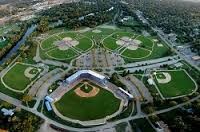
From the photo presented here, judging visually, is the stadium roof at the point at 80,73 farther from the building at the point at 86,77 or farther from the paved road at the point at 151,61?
the paved road at the point at 151,61

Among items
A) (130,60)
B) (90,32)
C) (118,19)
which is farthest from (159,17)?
(130,60)

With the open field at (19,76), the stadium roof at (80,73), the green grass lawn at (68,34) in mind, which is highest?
the stadium roof at (80,73)

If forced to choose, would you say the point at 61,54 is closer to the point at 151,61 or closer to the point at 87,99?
the point at 87,99

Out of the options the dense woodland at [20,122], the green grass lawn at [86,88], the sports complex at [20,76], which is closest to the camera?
the dense woodland at [20,122]

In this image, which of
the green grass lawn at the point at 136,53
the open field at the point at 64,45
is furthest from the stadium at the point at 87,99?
the green grass lawn at the point at 136,53

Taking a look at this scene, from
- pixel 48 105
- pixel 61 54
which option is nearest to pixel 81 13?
pixel 61 54

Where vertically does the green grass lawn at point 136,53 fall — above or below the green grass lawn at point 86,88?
below
